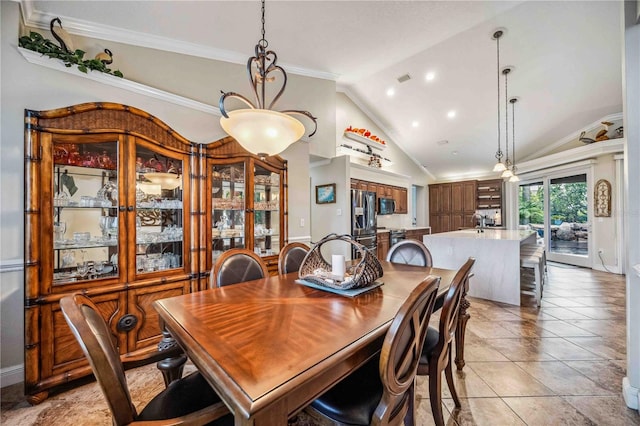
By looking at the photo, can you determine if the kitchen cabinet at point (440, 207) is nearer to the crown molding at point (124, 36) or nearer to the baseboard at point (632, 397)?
the baseboard at point (632, 397)

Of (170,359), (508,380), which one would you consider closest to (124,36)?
(170,359)

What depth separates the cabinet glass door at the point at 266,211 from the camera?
128 inches

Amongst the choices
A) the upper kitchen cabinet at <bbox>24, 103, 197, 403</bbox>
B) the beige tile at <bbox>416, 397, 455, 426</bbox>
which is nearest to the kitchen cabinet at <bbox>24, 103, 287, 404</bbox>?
the upper kitchen cabinet at <bbox>24, 103, 197, 403</bbox>

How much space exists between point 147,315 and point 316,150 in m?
3.13

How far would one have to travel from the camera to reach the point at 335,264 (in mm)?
1742

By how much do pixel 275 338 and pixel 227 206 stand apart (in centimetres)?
223

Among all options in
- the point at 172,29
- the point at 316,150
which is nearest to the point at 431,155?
the point at 316,150

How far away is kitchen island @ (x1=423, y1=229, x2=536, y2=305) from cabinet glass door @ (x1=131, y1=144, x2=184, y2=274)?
3.72 meters

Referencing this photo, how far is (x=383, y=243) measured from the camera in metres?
6.01

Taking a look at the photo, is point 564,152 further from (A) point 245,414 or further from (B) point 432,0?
(A) point 245,414

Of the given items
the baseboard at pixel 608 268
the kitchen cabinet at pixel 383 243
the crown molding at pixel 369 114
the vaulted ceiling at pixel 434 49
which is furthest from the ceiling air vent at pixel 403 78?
the baseboard at pixel 608 268

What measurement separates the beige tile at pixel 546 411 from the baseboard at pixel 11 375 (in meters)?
3.43

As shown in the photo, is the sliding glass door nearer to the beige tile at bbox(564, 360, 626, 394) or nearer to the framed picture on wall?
the beige tile at bbox(564, 360, 626, 394)

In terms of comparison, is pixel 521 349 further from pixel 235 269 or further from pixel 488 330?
pixel 235 269
